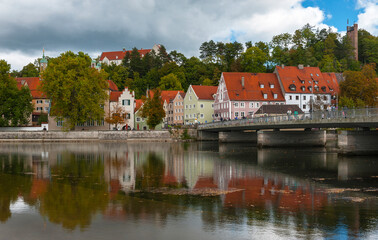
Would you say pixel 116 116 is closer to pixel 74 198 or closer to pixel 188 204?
pixel 74 198

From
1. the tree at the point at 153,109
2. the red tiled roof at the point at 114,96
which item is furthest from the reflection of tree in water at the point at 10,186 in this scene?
the red tiled roof at the point at 114,96

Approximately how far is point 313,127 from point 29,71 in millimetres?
119279

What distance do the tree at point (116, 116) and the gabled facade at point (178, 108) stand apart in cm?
1854

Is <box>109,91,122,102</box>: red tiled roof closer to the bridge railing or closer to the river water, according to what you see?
the bridge railing

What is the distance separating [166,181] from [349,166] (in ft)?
54.8

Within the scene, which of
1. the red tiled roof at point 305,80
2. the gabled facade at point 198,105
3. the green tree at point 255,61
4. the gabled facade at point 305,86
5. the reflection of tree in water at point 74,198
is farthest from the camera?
the green tree at point 255,61

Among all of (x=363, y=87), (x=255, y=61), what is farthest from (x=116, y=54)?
(x=363, y=87)

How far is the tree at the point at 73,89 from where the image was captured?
262 ft

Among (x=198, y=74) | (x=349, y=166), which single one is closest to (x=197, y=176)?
(x=349, y=166)

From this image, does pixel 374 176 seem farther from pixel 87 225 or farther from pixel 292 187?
pixel 87 225

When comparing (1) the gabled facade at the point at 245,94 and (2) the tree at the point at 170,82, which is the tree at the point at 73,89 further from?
(2) the tree at the point at 170,82

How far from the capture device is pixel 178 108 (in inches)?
4345

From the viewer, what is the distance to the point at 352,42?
146625 millimetres

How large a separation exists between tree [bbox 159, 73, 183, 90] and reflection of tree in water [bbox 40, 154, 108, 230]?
310 feet
